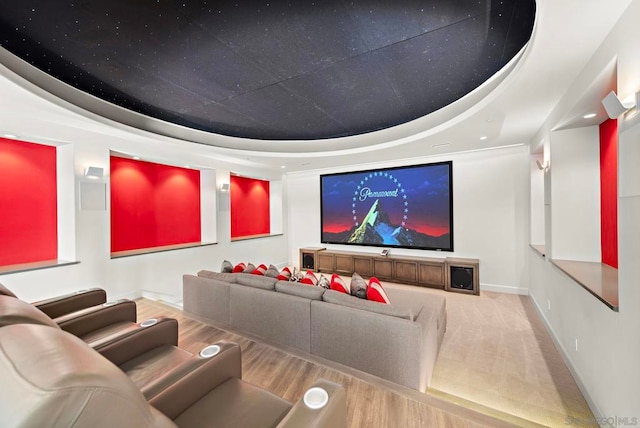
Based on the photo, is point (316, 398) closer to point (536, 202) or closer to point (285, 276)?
point (285, 276)

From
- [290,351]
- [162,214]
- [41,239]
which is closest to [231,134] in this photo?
[162,214]

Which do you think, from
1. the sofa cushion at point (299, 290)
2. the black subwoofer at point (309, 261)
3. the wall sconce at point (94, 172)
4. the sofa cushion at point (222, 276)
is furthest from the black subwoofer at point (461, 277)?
the wall sconce at point (94, 172)

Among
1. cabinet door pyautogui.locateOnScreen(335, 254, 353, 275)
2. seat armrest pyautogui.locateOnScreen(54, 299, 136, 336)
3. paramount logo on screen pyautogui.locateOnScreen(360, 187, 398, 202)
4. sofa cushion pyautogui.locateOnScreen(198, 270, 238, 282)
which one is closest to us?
seat armrest pyautogui.locateOnScreen(54, 299, 136, 336)

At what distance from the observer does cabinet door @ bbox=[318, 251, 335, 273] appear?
596 centimetres

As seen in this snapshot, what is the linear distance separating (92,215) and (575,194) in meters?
5.94

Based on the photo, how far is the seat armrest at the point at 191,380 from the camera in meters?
1.17

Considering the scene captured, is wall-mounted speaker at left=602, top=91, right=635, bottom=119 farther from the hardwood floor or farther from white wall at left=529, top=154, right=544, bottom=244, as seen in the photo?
→ white wall at left=529, top=154, right=544, bottom=244

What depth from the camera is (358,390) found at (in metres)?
1.95

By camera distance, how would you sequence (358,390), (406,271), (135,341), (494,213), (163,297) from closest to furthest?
(135,341) → (358,390) → (163,297) → (494,213) → (406,271)

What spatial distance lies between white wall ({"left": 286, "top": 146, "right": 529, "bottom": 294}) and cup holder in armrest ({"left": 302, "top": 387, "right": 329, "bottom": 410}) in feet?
14.7

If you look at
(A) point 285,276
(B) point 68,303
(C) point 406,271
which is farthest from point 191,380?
(C) point 406,271

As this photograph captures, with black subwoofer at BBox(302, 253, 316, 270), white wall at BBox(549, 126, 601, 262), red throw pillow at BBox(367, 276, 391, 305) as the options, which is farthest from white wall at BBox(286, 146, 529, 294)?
red throw pillow at BBox(367, 276, 391, 305)

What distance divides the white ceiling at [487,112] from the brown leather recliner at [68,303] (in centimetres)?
192

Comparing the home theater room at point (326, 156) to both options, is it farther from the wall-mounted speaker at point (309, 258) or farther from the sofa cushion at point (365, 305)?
the wall-mounted speaker at point (309, 258)
